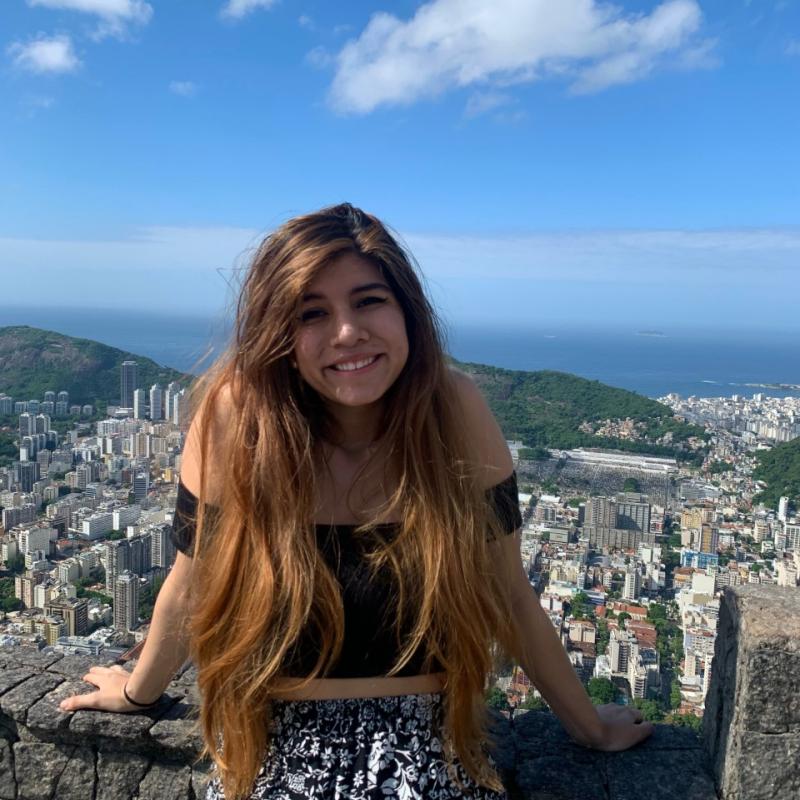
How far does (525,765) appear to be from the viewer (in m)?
1.64

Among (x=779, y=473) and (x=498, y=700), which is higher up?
(x=498, y=700)

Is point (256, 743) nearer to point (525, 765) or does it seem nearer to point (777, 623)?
point (525, 765)

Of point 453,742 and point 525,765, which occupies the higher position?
point 453,742

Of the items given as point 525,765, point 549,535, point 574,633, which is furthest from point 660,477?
point 525,765

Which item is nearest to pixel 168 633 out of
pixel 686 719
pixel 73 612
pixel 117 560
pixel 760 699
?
pixel 760 699

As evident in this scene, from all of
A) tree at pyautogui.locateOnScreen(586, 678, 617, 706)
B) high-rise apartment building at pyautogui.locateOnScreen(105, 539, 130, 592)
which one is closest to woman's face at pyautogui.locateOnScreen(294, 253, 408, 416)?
tree at pyautogui.locateOnScreen(586, 678, 617, 706)

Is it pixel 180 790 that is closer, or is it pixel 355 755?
pixel 355 755

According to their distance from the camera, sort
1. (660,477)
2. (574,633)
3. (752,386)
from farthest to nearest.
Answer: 1. (752,386)
2. (660,477)
3. (574,633)

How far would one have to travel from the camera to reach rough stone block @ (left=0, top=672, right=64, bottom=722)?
180cm

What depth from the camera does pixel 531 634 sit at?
64.2 inches

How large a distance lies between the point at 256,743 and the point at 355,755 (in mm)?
224

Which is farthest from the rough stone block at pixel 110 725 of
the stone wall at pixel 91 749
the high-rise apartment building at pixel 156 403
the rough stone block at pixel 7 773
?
the high-rise apartment building at pixel 156 403

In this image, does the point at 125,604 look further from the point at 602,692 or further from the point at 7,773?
the point at 602,692

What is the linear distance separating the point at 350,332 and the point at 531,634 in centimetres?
84
